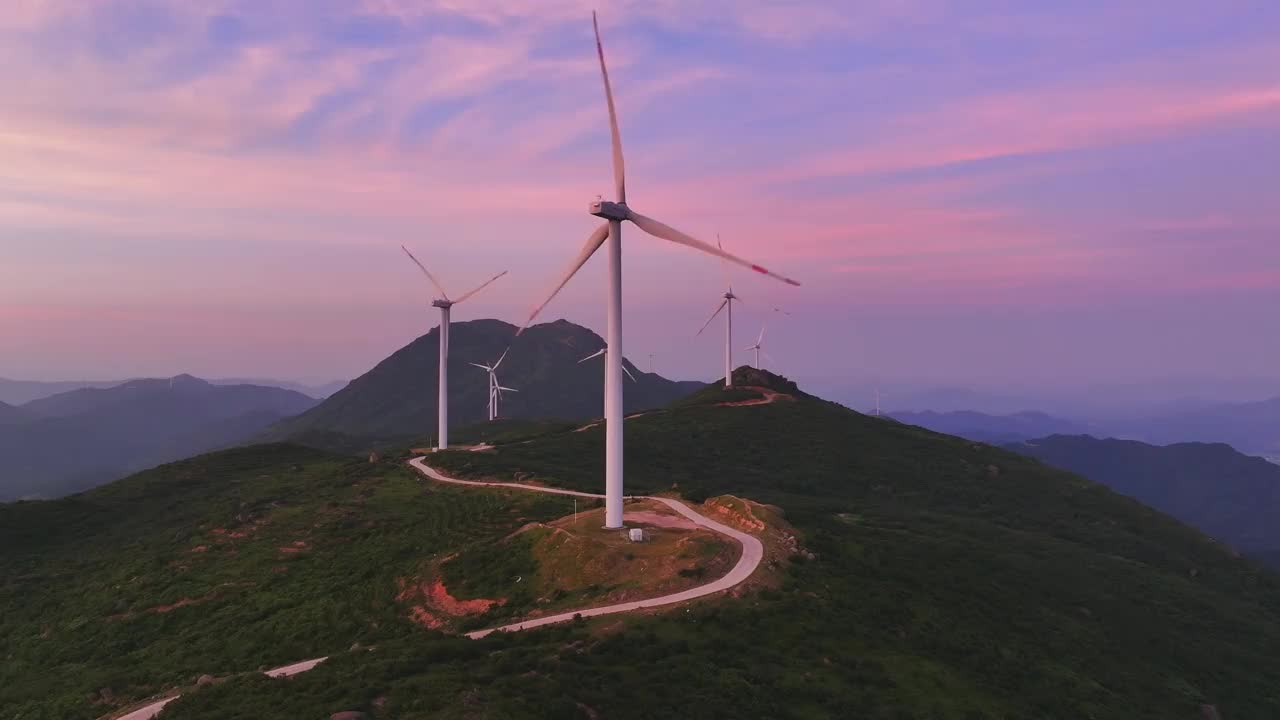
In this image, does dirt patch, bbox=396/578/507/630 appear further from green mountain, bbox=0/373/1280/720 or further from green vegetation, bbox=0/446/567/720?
green mountain, bbox=0/373/1280/720

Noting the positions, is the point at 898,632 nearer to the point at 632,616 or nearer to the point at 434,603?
the point at 632,616

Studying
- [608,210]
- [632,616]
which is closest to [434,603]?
[632,616]

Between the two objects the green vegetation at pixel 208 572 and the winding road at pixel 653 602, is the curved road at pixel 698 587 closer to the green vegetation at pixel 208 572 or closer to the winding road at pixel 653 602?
the winding road at pixel 653 602

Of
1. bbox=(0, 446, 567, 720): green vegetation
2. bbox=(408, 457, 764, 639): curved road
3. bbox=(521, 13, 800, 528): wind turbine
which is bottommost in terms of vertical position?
bbox=(0, 446, 567, 720): green vegetation

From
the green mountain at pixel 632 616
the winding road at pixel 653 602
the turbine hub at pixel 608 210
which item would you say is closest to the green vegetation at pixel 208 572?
the green mountain at pixel 632 616

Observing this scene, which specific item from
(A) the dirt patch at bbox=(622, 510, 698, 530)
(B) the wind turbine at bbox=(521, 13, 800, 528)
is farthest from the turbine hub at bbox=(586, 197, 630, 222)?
(A) the dirt patch at bbox=(622, 510, 698, 530)

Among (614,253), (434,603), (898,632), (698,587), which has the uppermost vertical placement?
(614,253)

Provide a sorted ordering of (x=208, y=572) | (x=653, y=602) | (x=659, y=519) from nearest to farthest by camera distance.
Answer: (x=653, y=602) < (x=659, y=519) < (x=208, y=572)
